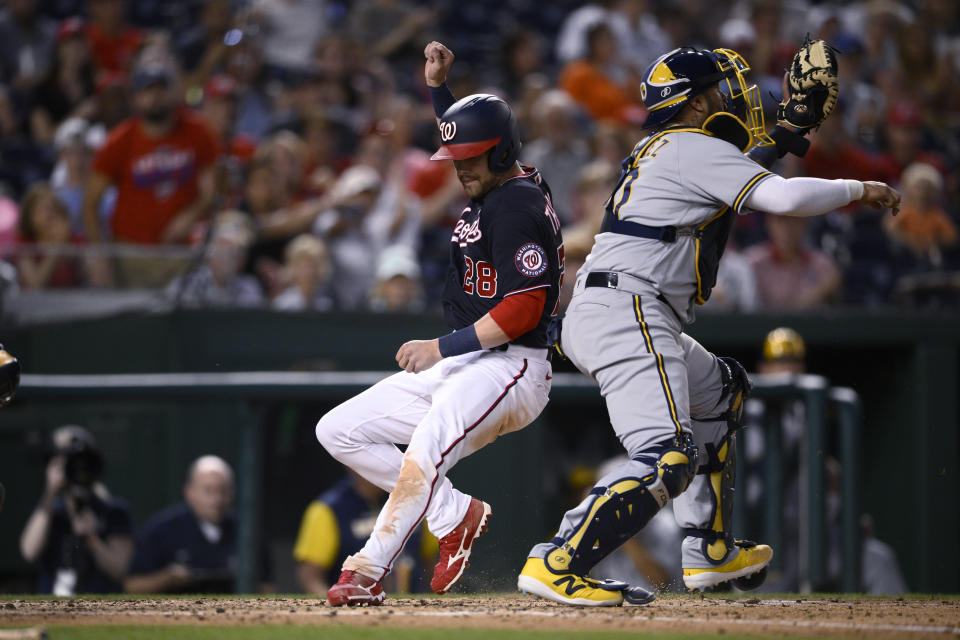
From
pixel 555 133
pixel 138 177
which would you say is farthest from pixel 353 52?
pixel 138 177

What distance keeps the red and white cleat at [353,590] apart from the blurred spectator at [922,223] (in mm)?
6221

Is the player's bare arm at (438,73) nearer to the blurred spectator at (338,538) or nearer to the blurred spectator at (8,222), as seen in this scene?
the blurred spectator at (338,538)

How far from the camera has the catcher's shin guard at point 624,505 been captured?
149 inches

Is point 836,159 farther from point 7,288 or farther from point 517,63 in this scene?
point 7,288

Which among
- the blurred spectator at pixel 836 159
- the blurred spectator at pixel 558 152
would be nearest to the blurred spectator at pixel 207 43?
the blurred spectator at pixel 558 152

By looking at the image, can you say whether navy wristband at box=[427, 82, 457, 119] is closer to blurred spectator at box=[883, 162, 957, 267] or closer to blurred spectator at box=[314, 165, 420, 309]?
blurred spectator at box=[314, 165, 420, 309]

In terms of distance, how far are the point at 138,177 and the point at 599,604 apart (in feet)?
16.4

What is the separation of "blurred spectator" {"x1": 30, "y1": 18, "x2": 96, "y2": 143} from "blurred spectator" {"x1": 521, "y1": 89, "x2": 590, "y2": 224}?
124 inches

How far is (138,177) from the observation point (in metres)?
7.88

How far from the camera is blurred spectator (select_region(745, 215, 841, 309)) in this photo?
336 inches

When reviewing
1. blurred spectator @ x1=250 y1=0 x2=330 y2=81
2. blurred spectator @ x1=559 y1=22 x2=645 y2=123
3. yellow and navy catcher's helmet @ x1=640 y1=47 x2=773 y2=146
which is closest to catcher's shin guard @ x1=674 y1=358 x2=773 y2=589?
yellow and navy catcher's helmet @ x1=640 y1=47 x2=773 y2=146

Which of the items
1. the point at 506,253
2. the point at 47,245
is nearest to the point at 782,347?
the point at 506,253

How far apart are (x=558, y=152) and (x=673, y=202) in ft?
17.1

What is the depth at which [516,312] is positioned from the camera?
398 centimetres
